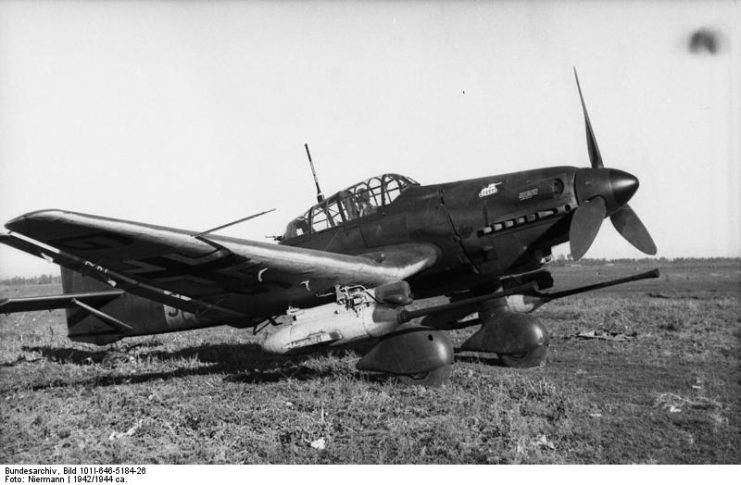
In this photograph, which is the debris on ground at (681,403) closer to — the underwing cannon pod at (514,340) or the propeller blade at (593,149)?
the underwing cannon pod at (514,340)

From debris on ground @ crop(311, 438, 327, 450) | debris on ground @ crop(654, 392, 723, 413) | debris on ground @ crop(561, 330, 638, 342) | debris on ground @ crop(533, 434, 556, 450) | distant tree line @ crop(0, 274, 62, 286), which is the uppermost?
debris on ground @ crop(311, 438, 327, 450)

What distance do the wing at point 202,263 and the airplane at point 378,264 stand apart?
17mm

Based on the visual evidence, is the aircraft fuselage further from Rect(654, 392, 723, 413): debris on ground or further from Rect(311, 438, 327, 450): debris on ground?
Rect(311, 438, 327, 450): debris on ground

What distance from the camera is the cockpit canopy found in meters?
7.71

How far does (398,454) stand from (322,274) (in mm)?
2590

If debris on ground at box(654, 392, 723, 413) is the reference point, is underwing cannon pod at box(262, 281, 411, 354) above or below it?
above

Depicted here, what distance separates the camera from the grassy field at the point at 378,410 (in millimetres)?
4008

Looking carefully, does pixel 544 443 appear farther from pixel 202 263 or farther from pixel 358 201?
A: pixel 358 201

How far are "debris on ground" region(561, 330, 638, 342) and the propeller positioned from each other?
274 centimetres

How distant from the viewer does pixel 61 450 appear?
439 cm

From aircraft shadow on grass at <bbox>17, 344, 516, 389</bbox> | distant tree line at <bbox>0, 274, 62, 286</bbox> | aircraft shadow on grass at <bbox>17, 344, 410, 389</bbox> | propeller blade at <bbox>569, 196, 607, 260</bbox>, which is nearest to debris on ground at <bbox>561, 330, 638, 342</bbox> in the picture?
aircraft shadow on grass at <bbox>17, 344, 516, 389</bbox>

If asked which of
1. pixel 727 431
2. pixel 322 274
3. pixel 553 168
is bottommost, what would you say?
pixel 727 431
